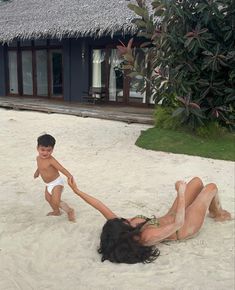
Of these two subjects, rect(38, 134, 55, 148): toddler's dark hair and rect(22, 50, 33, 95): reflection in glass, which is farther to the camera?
rect(22, 50, 33, 95): reflection in glass

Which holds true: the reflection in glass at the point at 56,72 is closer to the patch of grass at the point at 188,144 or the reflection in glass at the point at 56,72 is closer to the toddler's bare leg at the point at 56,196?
the patch of grass at the point at 188,144

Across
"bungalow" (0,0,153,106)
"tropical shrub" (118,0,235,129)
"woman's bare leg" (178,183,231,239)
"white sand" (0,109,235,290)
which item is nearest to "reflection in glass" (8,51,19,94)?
"bungalow" (0,0,153,106)

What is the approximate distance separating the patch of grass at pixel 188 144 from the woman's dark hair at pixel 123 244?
374cm

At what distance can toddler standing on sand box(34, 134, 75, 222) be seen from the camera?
3.73 metres

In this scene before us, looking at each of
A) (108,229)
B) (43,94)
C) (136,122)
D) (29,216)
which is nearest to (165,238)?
(108,229)

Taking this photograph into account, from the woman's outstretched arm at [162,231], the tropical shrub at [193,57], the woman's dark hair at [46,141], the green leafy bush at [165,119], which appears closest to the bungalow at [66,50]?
the green leafy bush at [165,119]

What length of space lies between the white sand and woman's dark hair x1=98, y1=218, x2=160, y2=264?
0.07m

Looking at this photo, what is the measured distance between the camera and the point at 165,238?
3355mm

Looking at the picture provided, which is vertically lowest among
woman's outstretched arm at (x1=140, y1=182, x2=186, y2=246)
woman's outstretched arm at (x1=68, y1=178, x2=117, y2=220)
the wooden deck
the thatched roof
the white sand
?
the white sand

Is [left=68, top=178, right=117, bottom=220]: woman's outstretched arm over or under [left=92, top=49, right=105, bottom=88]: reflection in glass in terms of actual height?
under

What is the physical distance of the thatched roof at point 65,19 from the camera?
10.3 m

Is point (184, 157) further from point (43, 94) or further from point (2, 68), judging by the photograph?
point (2, 68)

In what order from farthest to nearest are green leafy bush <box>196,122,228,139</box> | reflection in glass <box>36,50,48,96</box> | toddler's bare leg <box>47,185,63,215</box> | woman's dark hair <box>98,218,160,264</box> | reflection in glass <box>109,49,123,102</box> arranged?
reflection in glass <box>36,50,48,96</box>, reflection in glass <box>109,49,123,102</box>, green leafy bush <box>196,122,228,139</box>, toddler's bare leg <box>47,185,63,215</box>, woman's dark hair <box>98,218,160,264</box>

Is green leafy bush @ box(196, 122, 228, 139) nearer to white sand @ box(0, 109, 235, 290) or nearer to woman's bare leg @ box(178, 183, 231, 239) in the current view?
white sand @ box(0, 109, 235, 290)
